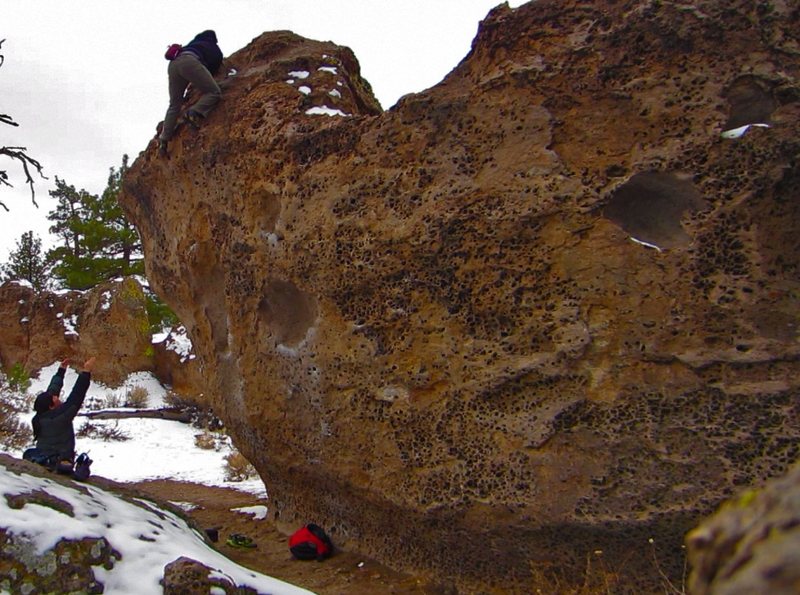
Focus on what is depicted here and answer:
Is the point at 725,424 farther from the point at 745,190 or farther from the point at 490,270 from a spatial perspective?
the point at 490,270

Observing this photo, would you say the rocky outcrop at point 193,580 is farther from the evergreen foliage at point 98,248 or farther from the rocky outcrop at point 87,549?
the evergreen foliage at point 98,248

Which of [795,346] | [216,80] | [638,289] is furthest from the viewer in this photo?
[216,80]

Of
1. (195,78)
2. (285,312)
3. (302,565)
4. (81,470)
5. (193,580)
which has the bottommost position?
(302,565)

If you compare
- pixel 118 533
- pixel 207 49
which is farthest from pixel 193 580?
pixel 207 49

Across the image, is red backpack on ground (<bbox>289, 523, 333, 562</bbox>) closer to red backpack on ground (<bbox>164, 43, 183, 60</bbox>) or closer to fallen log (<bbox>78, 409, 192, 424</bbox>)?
red backpack on ground (<bbox>164, 43, 183, 60</bbox>)

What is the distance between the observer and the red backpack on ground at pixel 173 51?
5.36 m

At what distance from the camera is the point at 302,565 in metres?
4.25

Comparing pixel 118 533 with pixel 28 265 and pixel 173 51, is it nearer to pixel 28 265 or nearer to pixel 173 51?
pixel 173 51

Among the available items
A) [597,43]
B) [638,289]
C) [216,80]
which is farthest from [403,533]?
[216,80]

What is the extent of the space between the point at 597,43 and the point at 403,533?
312cm

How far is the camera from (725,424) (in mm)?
2947

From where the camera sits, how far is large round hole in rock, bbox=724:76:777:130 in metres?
3.07

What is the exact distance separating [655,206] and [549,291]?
727mm

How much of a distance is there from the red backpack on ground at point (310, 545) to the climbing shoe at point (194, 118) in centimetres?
337
